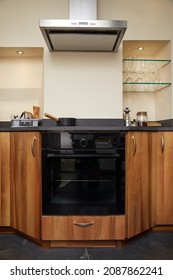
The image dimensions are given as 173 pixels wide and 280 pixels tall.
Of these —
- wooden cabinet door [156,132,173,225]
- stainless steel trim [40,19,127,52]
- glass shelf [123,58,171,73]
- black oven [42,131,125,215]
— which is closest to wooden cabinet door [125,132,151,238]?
black oven [42,131,125,215]

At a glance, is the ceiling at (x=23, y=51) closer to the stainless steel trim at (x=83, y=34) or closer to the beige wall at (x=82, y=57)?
the beige wall at (x=82, y=57)

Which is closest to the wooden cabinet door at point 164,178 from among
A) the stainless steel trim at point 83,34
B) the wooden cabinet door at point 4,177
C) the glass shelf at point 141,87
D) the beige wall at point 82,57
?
the beige wall at point 82,57

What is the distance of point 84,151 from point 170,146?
0.75m

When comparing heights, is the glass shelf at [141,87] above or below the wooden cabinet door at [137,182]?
above

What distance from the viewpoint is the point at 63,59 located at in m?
2.35

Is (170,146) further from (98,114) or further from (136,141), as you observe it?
(98,114)

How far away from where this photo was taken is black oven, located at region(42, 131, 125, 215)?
175 centimetres

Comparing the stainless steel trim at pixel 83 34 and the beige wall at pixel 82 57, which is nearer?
the stainless steel trim at pixel 83 34

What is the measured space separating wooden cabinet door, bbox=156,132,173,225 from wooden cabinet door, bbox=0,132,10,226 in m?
1.23

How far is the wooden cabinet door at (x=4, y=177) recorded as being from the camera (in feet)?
6.21

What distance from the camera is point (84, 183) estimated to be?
71.4 inches

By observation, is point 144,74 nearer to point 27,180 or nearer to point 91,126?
point 91,126

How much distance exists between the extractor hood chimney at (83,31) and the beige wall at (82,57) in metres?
0.14
